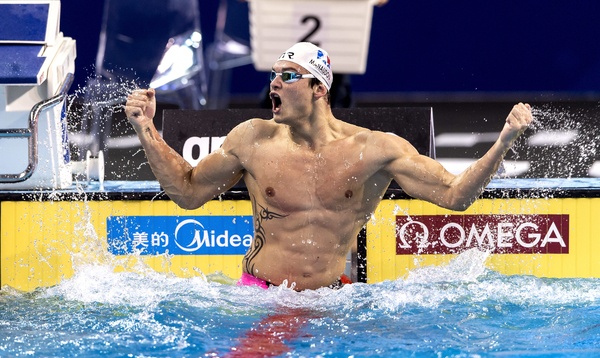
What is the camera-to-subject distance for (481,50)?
1024 cm

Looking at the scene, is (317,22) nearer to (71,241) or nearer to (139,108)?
(71,241)

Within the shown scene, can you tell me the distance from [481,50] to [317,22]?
2567 mm

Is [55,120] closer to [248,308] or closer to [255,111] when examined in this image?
[255,111]

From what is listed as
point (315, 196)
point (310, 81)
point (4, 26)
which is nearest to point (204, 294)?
point (315, 196)

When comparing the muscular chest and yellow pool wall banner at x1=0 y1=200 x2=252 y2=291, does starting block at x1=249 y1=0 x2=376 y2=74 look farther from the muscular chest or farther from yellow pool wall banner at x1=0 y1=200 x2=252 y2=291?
the muscular chest

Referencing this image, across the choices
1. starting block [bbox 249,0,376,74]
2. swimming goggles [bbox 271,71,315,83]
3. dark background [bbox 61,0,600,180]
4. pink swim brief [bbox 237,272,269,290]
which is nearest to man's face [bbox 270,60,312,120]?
swimming goggles [bbox 271,71,315,83]

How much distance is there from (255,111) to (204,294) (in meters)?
1.44

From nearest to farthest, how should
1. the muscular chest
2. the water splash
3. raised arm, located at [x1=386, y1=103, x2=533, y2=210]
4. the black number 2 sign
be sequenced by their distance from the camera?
raised arm, located at [x1=386, y1=103, x2=533, y2=210] < the muscular chest < the water splash < the black number 2 sign

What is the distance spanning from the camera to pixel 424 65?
1038 centimetres

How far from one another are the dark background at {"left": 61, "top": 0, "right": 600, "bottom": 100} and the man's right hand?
6.40 metres

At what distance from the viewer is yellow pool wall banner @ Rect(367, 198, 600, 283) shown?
4.82 m

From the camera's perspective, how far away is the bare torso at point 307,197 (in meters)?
3.79

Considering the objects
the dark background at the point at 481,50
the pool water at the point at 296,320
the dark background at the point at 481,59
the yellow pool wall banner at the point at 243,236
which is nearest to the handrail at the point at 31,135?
the yellow pool wall banner at the point at 243,236

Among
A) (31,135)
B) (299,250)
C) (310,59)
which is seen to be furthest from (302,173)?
(31,135)
